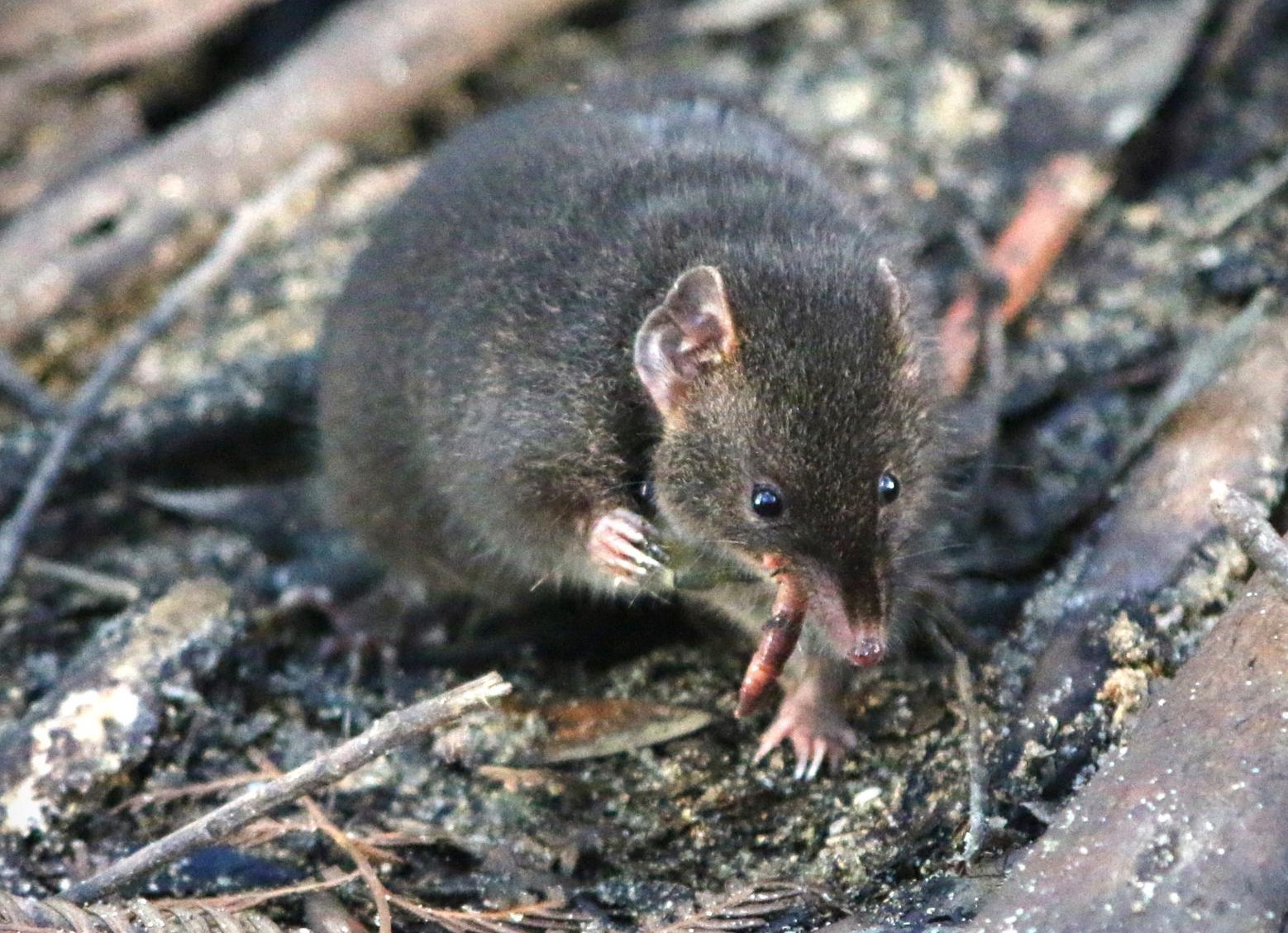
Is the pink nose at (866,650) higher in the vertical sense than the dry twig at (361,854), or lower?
higher

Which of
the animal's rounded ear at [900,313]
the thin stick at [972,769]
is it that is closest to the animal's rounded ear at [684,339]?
the animal's rounded ear at [900,313]

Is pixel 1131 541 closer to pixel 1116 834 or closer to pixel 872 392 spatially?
pixel 872 392

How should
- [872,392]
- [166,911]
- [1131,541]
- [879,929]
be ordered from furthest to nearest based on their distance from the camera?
[1131,541]
[872,392]
[166,911]
[879,929]

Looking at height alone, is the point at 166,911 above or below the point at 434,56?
below

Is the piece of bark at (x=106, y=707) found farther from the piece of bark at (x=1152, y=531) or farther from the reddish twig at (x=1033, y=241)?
the reddish twig at (x=1033, y=241)

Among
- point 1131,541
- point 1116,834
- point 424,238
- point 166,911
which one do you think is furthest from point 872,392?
point 166,911

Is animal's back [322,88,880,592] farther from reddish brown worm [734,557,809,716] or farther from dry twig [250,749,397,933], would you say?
dry twig [250,749,397,933]

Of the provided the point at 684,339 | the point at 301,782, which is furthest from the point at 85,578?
the point at 684,339
